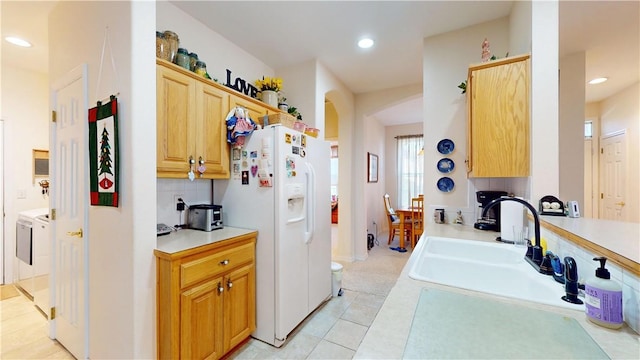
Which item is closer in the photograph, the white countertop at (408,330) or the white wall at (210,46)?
the white countertop at (408,330)

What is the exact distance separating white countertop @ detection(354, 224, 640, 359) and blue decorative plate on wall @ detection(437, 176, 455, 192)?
1.80m

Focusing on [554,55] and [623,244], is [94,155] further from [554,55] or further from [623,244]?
[554,55]

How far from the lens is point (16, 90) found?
A: 10.3 feet

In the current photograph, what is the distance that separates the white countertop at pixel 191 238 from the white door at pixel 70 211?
→ 0.58m

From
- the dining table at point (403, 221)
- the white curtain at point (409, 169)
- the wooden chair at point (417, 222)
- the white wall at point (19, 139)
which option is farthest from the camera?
the white curtain at point (409, 169)

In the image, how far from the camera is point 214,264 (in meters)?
1.71

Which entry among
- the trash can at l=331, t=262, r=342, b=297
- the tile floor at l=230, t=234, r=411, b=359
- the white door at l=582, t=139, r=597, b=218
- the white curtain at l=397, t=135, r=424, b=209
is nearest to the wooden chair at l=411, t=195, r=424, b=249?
the tile floor at l=230, t=234, r=411, b=359

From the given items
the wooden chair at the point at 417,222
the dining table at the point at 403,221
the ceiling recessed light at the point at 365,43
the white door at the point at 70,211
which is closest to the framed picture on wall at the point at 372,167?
the dining table at the point at 403,221

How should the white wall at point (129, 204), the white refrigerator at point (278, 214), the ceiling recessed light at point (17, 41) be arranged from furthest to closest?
the ceiling recessed light at point (17, 41), the white refrigerator at point (278, 214), the white wall at point (129, 204)

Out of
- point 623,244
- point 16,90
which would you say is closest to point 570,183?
point 623,244

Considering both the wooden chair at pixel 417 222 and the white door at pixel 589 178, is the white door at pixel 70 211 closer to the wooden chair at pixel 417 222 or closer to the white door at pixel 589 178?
the wooden chair at pixel 417 222

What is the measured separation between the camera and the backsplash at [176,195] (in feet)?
6.92

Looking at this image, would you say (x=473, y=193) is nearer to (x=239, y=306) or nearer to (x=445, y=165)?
(x=445, y=165)

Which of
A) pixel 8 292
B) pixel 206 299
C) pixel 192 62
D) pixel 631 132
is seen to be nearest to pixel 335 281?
pixel 206 299
